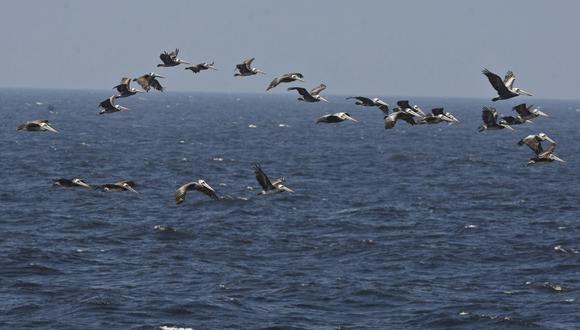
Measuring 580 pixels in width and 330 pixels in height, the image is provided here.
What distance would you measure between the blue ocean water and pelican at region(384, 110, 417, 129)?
1266 cm

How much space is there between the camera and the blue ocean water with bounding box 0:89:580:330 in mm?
47219

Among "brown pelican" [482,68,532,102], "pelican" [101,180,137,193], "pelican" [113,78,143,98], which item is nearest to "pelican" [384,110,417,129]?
"brown pelican" [482,68,532,102]

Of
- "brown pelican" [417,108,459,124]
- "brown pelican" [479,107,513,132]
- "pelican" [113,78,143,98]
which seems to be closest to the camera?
"brown pelican" [417,108,459,124]

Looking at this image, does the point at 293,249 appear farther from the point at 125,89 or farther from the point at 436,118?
the point at 436,118

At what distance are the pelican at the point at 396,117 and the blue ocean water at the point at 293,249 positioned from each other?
1266cm

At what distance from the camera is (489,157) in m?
147

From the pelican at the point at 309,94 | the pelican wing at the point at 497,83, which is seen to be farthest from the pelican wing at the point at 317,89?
the pelican wing at the point at 497,83

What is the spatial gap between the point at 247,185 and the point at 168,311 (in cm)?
5349

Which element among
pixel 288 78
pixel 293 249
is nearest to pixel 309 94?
pixel 288 78

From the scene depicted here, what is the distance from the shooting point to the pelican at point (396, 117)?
104 feet

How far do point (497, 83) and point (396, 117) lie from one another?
5.44 metres

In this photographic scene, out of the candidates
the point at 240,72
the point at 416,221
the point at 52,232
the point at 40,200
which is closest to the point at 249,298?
the point at 240,72

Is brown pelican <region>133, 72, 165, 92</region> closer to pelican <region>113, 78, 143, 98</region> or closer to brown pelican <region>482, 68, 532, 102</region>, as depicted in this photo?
pelican <region>113, 78, 143, 98</region>

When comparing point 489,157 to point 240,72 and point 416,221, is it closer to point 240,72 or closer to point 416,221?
point 416,221
